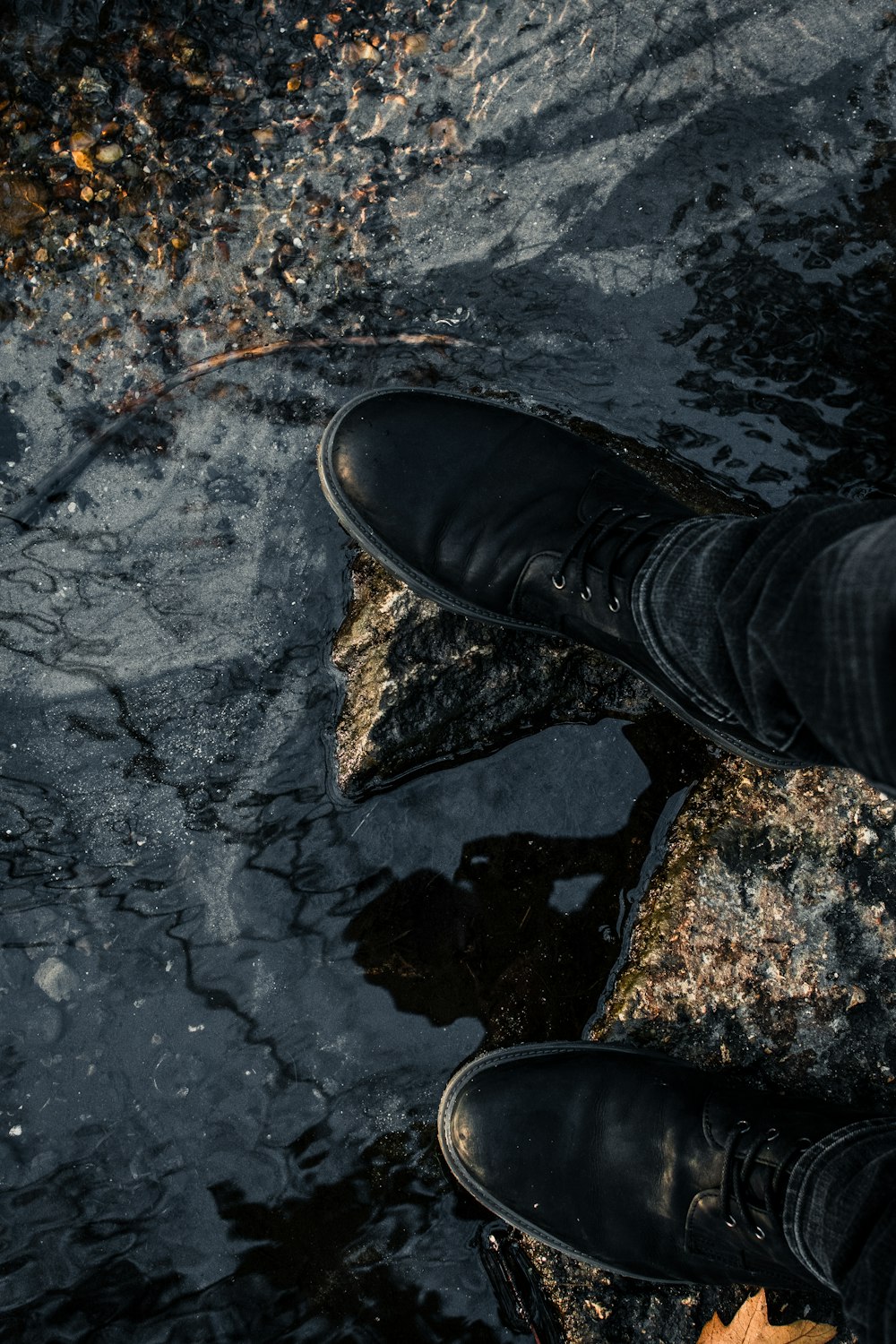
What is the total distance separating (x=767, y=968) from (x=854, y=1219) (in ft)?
1.66

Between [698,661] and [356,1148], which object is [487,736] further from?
[356,1148]

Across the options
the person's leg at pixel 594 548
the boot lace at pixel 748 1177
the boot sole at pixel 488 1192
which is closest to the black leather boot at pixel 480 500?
the person's leg at pixel 594 548

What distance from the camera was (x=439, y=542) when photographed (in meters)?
1.93

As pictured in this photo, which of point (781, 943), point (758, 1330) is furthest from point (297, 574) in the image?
point (758, 1330)

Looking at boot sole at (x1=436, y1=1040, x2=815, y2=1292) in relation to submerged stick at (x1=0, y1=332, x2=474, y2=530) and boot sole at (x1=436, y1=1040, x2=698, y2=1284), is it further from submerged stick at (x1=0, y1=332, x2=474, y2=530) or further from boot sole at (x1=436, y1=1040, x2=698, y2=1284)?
submerged stick at (x1=0, y1=332, x2=474, y2=530)

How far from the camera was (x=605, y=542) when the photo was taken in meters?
1.86

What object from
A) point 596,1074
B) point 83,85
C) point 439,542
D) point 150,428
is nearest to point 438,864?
point 596,1074

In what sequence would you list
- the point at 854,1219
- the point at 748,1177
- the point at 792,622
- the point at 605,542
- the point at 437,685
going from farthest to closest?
the point at 437,685 → the point at 605,542 → the point at 748,1177 → the point at 854,1219 → the point at 792,622

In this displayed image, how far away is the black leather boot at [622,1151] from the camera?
1.77 metres

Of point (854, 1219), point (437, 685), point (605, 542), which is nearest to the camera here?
point (854, 1219)

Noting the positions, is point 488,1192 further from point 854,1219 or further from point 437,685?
point 437,685

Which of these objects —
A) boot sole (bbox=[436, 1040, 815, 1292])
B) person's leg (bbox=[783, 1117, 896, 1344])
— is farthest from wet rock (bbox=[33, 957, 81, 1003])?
person's leg (bbox=[783, 1117, 896, 1344])

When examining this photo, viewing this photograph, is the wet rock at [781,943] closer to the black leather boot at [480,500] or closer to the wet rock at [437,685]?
the wet rock at [437,685]

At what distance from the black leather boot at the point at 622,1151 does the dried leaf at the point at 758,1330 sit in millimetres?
138
